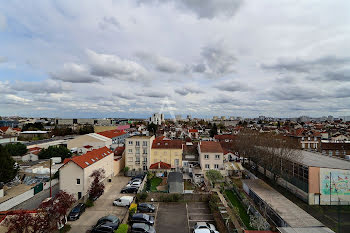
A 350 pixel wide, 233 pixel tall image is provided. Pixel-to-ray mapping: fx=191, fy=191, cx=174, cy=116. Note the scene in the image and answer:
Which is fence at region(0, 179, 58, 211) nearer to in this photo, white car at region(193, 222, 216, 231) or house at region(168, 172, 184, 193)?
house at region(168, 172, 184, 193)

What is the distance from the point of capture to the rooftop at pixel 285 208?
51.9 ft

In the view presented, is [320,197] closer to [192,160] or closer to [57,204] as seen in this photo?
[192,160]

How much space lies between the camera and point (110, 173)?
28.1 meters

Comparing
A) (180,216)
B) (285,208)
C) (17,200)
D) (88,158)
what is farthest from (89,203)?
(285,208)

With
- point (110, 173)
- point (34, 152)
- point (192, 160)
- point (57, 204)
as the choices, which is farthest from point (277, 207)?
point (34, 152)

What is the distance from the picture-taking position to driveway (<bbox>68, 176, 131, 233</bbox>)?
614 inches

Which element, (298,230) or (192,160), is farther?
(192,160)

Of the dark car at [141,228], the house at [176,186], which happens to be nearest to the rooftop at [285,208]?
the house at [176,186]

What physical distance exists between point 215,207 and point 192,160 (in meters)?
16.0

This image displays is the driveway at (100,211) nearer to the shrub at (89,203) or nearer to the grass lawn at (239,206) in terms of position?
the shrub at (89,203)

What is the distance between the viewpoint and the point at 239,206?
810 inches

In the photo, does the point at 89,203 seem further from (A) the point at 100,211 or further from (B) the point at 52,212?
(B) the point at 52,212

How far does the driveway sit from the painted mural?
20.6m

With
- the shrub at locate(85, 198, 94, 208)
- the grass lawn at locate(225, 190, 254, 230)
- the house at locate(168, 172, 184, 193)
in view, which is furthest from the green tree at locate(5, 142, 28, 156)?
the grass lawn at locate(225, 190, 254, 230)
